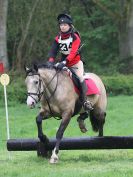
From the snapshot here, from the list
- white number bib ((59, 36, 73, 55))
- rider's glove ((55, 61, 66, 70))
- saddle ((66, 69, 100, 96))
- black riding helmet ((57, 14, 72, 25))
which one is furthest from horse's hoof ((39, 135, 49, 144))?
black riding helmet ((57, 14, 72, 25))

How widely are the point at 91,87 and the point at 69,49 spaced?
0.99 meters

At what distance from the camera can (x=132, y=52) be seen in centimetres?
3697

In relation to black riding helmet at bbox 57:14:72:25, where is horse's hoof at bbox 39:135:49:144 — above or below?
below

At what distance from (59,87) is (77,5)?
37696 mm

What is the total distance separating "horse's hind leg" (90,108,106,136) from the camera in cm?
1339

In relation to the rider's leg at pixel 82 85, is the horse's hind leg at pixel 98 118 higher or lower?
lower

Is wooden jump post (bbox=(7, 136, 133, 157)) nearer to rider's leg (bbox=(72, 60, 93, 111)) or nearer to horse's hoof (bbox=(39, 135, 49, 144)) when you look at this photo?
horse's hoof (bbox=(39, 135, 49, 144))

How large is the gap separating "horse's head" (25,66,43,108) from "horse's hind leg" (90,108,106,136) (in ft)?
6.91

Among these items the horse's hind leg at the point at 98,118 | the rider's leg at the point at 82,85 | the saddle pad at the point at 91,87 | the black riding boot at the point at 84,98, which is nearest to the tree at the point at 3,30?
the horse's hind leg at the point at 98,118

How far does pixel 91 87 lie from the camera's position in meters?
12.8

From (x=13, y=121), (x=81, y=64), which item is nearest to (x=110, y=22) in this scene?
(x=13, y=121)

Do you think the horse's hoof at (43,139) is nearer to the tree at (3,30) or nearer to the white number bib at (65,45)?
the white number bib at (65,45)

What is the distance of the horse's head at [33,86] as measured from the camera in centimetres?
1138

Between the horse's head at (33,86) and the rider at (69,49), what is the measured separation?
0.66 meters
